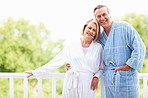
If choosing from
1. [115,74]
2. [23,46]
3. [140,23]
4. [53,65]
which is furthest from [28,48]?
[115,74]

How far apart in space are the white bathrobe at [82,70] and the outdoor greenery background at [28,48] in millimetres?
8860

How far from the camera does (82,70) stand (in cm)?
198

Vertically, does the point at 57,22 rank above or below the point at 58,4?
below

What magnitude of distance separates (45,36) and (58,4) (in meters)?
3.12

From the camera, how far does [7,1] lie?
44.2 ft

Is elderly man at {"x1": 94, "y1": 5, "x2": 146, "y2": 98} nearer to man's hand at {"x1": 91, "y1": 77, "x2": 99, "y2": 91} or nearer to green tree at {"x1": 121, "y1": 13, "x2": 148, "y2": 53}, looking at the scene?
man's hand at {"x1": 91, "y1": 77, "x2": 99, "y2": 91}

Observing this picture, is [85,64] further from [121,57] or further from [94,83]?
[121,57]

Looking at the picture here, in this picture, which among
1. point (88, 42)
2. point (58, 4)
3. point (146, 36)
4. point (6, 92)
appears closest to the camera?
point (88, 42)

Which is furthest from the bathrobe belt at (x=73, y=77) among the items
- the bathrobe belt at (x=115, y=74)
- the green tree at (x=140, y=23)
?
the green tree at (x=140, y=23)

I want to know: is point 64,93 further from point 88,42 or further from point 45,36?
point 45,36

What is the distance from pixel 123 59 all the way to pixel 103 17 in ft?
1.61

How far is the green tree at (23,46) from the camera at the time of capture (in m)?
11.4

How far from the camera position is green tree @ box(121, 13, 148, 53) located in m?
12.2

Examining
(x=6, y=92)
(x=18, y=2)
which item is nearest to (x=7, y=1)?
(x=18, y=2)
